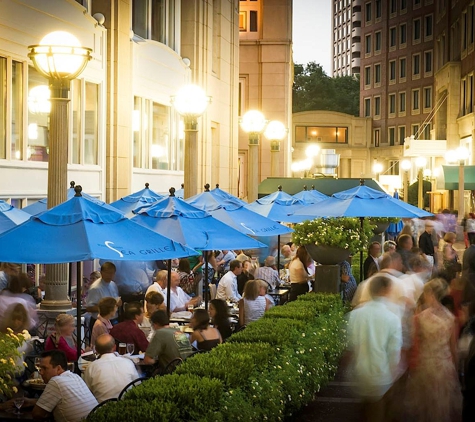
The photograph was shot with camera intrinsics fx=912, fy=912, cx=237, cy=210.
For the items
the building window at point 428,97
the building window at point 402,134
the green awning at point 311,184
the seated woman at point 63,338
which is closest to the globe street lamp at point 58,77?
the seated woman at point 63,338

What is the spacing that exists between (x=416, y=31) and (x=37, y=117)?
251ft

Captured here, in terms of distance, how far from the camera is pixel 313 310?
1319 centimetres

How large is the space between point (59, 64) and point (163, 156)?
1618 cm

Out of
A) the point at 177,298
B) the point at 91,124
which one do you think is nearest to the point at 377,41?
the point at 91,124

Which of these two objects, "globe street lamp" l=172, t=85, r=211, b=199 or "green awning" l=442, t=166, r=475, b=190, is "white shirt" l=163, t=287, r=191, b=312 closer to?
"globe street lamp" l=172, t=85, r=211, b=199

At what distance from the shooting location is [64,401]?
8297 millimetres

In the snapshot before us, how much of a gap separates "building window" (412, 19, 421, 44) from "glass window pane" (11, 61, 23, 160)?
7663 centimetres

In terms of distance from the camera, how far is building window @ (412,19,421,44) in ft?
297

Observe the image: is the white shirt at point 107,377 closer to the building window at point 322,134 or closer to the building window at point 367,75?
the building window at point 322,134

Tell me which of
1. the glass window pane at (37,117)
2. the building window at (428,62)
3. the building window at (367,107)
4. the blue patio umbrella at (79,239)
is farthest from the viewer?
the building window at (367,107)

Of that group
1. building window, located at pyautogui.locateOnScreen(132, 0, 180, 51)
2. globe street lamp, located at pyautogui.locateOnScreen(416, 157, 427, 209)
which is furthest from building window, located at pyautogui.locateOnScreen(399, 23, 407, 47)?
building window, located at pyautogui.locateOnScreen(132, 0, 180, 51)

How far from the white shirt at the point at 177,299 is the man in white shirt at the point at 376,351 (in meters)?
6.60

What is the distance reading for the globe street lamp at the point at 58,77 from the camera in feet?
40.7

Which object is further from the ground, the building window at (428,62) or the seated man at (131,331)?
the building window at (428,62)
